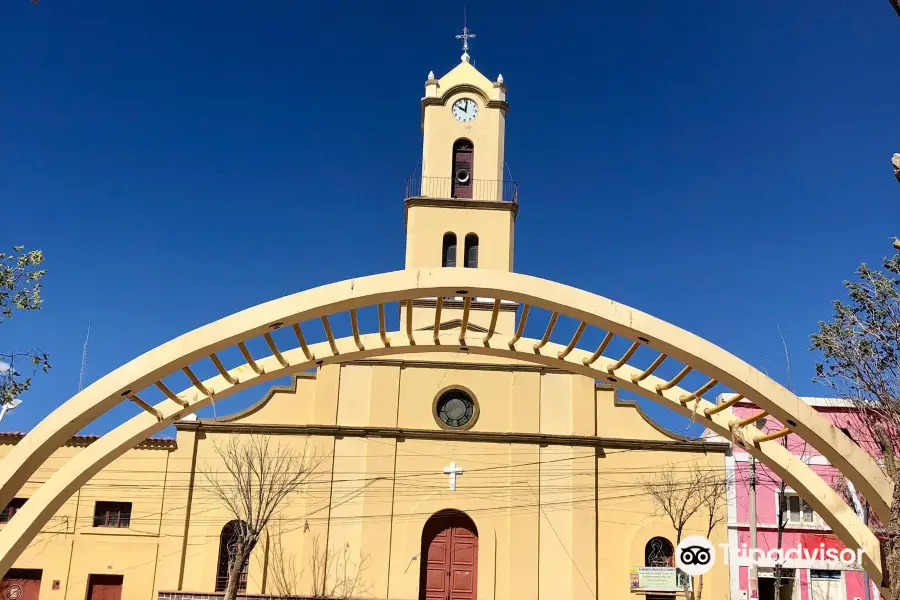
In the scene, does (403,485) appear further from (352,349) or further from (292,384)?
(352,349)

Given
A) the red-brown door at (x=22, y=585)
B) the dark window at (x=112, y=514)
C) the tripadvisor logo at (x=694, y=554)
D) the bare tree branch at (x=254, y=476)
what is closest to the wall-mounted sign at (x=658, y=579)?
the tripadvisor logo at (x=694, y=554)

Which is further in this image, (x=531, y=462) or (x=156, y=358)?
(x=531, y=462)

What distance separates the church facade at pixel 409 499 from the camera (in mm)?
27531

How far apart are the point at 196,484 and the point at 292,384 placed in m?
4.05

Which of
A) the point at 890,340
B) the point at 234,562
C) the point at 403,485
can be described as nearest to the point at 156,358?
the point at 890,340

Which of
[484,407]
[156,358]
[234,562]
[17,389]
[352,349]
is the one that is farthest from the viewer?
[484,407]

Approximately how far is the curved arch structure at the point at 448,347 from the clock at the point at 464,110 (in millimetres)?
20169

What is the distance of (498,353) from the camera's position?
14664 millimetres

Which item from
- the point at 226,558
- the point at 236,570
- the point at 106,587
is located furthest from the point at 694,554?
the point at 106,587

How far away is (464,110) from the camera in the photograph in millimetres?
33906

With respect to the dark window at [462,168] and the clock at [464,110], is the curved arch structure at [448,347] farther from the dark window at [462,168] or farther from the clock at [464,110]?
the clock at [464,110]

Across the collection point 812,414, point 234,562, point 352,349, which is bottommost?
point 234,562

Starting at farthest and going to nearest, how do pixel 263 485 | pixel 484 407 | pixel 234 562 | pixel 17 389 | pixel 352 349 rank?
pixel 484 407 → pixel 263 485 → pixel 234 562 → pixel 17 389 → pixel 352 349

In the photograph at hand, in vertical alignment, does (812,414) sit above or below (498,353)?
below
